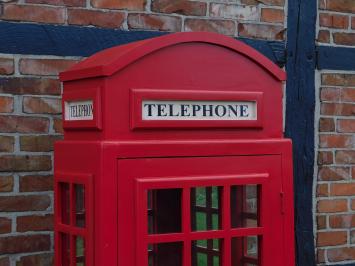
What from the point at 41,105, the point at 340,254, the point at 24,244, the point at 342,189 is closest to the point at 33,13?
the point at 41,105

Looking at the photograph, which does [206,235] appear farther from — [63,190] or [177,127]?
[63,190]

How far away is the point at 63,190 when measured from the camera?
2.31 m

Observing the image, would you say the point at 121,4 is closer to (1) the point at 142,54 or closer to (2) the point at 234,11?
(2) the point at 234,11

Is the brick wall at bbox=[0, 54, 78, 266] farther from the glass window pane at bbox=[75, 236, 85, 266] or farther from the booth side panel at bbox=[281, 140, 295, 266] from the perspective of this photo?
the booth side panel at bbox=[281, 140, 295, 266]

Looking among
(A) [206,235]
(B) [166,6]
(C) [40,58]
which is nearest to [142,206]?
(A) [206,235]

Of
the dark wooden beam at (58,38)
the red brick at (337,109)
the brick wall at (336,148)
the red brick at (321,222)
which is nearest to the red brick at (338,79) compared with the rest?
the brick wall at (336,148)

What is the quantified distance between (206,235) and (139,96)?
0.46 m

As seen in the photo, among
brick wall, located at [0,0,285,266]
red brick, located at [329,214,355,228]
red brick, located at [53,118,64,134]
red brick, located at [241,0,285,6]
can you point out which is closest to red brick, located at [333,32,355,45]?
red brick, located at [241,0,285,6]

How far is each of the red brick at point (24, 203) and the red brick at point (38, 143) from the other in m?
0.19

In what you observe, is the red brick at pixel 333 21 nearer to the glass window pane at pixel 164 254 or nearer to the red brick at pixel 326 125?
the red brick at pixel 326 125

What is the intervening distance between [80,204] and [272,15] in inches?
65.1

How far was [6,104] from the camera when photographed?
2.84 metres

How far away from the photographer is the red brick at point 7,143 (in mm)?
2830

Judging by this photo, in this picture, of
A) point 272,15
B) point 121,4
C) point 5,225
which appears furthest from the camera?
point 272,15
